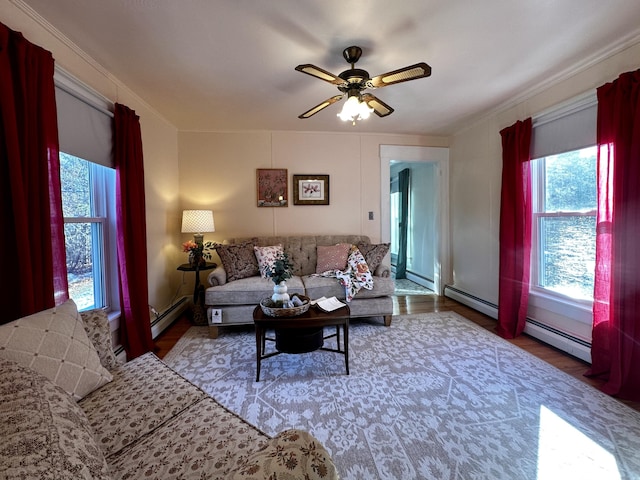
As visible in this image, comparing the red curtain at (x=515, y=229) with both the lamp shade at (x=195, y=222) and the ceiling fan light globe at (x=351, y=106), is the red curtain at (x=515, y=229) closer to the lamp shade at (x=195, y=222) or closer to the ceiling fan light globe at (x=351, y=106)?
the ceiling fan light globe at (x=351, y=106)

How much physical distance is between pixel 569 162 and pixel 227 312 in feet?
11.9

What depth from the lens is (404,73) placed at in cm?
178

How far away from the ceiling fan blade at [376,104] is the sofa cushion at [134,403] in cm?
223

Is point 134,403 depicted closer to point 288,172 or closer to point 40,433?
point 40,433

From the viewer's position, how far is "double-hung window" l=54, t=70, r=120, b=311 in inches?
76.6

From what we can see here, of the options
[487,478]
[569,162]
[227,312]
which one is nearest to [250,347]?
[227,312]

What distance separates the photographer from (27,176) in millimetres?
1501

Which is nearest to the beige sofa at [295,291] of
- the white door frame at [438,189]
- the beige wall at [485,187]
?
the white door frame at [438,189]

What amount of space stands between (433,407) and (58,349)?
204 centimetres

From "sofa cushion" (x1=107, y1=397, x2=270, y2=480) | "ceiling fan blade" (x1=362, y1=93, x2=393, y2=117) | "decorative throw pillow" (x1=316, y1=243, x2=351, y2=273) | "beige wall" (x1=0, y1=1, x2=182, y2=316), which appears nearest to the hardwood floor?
"beige wall" (x1=0, y1=1, x2=182, y2=316)

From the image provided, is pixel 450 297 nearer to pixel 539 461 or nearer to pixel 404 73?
pixel 539 461

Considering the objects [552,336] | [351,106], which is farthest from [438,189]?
[351,106]

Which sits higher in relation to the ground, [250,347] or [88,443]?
[88,443]

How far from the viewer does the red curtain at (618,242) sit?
186 cm
